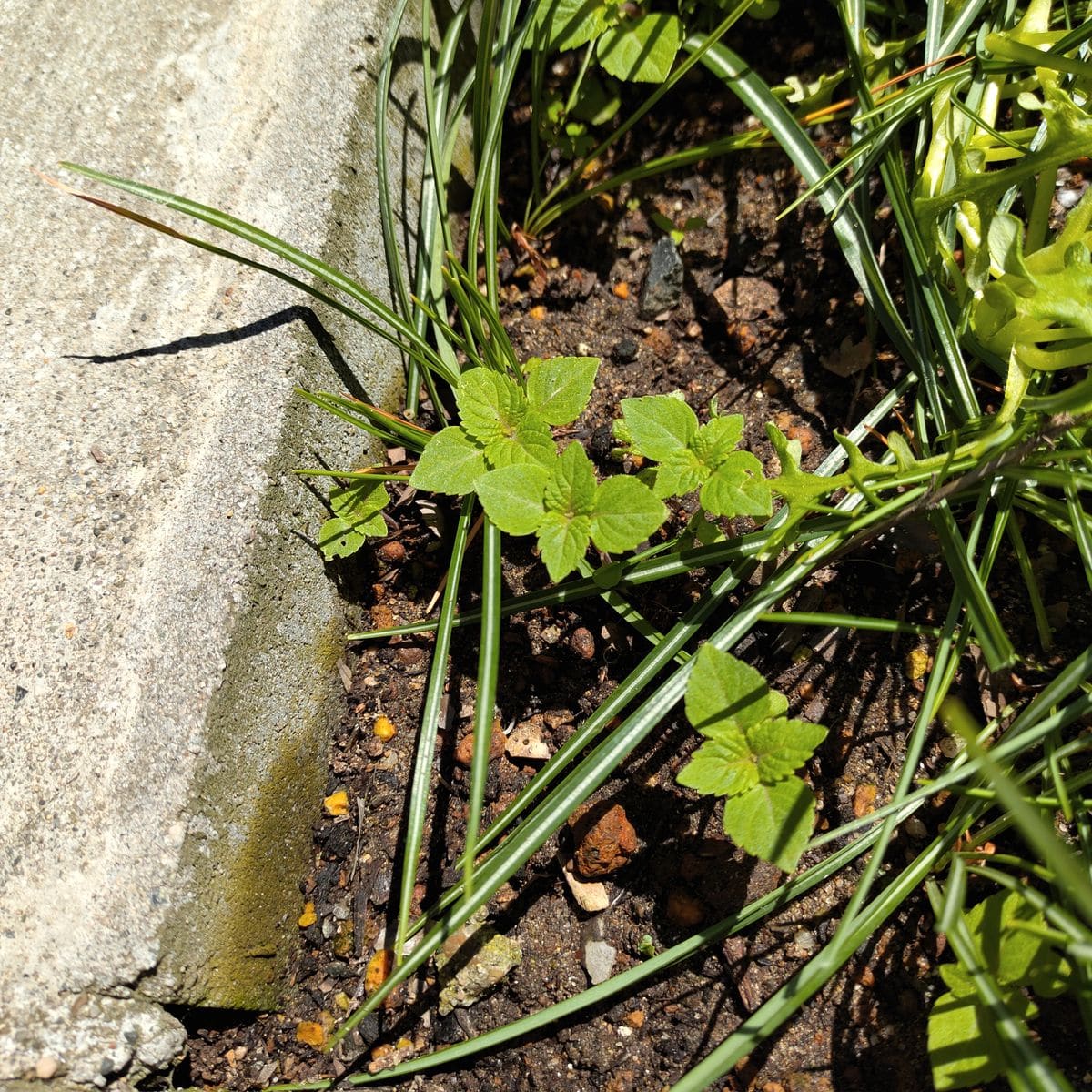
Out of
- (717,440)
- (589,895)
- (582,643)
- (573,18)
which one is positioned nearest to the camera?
(717,440)

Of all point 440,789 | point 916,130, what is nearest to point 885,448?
point 916,130

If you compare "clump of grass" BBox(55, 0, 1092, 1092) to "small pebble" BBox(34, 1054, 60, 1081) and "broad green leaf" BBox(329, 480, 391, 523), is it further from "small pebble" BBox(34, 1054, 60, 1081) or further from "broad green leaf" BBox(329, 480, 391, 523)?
"small pebble" BBox(34, 1054, 60, 1081)

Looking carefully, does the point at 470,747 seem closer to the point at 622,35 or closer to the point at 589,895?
the point at 589,895

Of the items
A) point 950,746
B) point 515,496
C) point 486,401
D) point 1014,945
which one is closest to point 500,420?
point 486,401

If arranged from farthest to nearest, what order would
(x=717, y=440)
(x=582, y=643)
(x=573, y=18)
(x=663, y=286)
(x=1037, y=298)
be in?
(x=663, y=286), (x=573, y=18), (x=582, y=643), (x=717, y=440), (x=1037, y=298)

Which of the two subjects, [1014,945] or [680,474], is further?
[680,474]

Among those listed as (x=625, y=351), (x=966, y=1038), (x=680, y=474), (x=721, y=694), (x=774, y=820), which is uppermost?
(x=625, y=351)

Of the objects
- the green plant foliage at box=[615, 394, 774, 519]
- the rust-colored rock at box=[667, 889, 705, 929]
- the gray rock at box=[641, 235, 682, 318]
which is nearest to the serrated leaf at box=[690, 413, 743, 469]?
the green plant foliage at box=[615, 394, 774, 519]

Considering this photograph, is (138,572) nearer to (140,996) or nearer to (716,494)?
(140,996)
